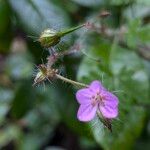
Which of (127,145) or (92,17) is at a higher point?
(92,17)

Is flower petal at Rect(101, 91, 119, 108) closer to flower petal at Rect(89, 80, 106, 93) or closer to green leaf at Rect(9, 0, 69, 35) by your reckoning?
flower petal at Rect(89, 80, 106, 93)

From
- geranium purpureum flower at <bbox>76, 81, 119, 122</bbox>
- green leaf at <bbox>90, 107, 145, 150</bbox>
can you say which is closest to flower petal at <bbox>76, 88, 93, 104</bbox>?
geranium purpureum flower at <bbox>76, 81, 119, 122</bbox>

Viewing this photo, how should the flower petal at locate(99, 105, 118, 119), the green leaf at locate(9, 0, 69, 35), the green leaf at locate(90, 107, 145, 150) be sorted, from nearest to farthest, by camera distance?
the flower petal at locate(99, 105, 118, 119) < the green leaf at locate(90, 107, 145, 150) < the green leaf at locate(9, 0, 69, 35)

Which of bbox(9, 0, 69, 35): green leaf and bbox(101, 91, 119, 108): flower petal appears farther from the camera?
bbox(9, 0, 69, 35): green leaf

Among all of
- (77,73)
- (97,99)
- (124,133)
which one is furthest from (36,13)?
(97,99)

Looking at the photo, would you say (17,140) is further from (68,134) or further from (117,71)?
(117,71)

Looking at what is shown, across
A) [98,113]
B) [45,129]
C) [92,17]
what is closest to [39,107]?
[45,129]
